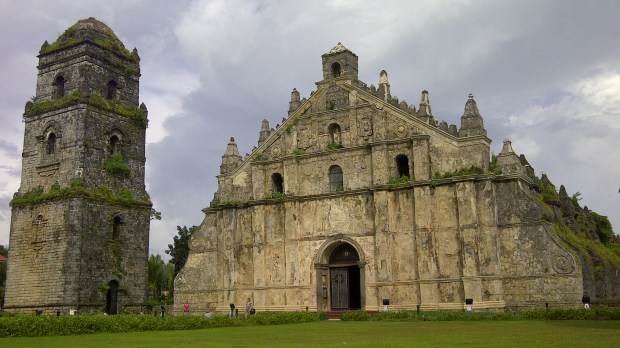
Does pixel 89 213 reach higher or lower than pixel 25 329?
higher

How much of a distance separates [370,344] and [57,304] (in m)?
26.4

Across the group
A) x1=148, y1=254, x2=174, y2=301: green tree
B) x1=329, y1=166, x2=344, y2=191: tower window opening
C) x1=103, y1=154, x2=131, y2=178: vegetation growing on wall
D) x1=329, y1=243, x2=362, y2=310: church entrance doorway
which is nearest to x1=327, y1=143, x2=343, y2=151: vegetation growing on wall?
x1=329, y1=166, x2=344, y2=191: tower window opening

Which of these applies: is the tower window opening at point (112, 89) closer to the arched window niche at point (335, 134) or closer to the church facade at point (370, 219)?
the church facade at point (370, 219)

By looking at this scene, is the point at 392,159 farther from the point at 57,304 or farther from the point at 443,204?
the point at 57,304

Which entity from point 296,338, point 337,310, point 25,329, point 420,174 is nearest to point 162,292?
point 337,310

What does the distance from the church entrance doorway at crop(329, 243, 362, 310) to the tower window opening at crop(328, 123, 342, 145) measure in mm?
5468

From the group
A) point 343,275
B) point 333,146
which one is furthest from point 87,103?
point 343,275

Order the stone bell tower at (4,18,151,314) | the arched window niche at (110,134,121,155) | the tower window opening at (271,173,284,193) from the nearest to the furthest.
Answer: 1. the tower window opening at (271,173,284,193)
2. the stone bell tower at (4,18,151,314)
3. the arched window niche at (110,134,121,155)

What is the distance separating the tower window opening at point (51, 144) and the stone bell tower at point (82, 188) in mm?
62

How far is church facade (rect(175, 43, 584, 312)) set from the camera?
29125 millimetres

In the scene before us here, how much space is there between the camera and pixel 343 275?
33781mm

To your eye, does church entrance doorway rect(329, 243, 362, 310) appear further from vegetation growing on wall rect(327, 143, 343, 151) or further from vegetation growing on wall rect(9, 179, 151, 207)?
vegetation growing on wall rect(9, 179, 151, 207)

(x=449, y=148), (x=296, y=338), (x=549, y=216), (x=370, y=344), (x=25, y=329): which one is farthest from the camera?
(x=449, y=148)

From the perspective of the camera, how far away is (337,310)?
33.4m
